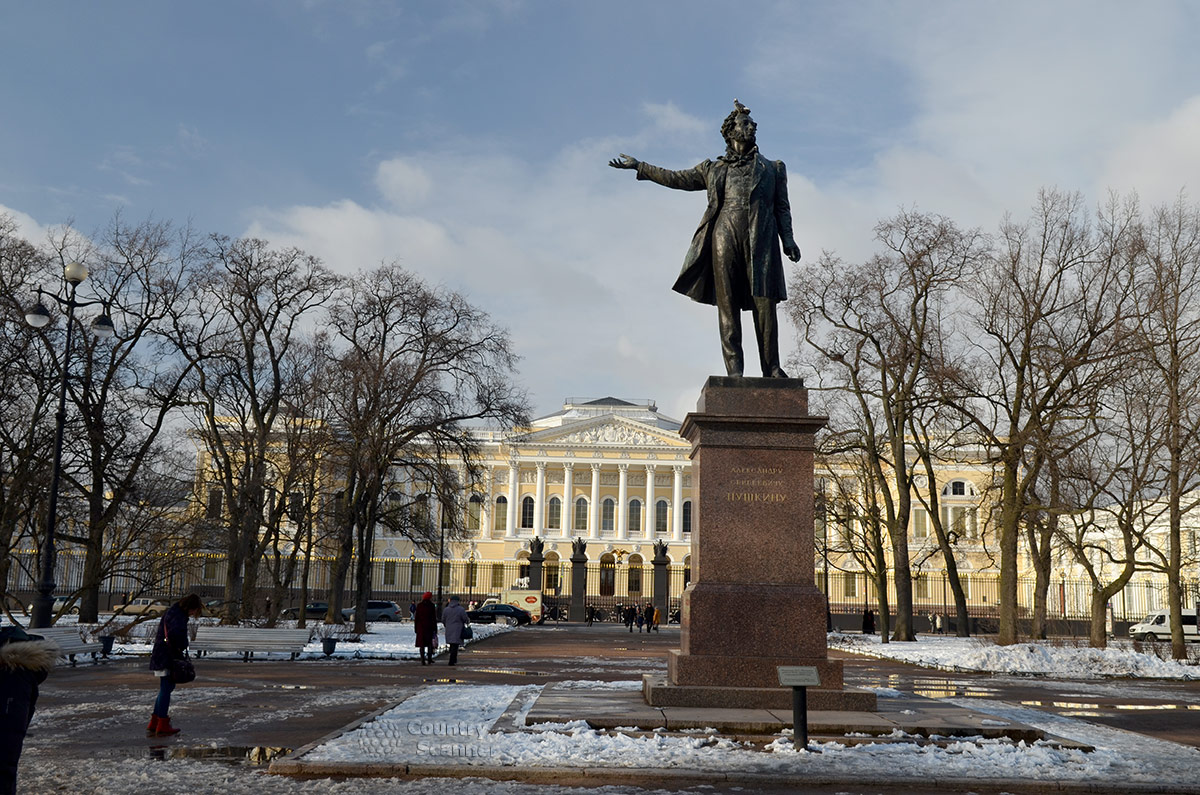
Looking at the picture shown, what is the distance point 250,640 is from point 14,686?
60.7 ft

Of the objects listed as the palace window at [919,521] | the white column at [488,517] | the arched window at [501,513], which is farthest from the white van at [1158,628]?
the arched window at [501,513]

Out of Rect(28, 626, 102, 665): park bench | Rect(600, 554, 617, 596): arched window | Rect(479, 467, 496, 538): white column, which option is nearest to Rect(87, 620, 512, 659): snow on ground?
Rect(28, 626, 102, 665): park bench

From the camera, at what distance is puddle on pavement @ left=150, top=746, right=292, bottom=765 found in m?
8.67

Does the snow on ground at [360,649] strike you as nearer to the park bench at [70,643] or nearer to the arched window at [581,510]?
the park bench at [70,643]

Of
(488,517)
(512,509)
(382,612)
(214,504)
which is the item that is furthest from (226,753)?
(488,517)

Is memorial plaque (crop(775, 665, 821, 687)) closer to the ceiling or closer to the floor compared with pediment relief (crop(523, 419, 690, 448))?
closer to the floor

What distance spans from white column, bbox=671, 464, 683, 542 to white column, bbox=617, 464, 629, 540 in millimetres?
4095

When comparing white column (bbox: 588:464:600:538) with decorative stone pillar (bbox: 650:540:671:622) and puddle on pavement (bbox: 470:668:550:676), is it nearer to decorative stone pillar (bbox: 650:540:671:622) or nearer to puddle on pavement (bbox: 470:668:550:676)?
decorative stone pillar (bbox: 650:540:671:622)

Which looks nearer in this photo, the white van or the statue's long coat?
the statue's long coat

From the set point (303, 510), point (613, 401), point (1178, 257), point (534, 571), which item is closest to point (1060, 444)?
point (1178, 257)

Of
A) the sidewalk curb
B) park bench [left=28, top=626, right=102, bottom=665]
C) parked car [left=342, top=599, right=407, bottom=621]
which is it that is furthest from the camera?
parked car [left=342, top=599, right=407, bottom=621]

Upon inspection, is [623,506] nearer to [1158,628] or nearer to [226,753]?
[1158,628]

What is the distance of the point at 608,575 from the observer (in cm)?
8569

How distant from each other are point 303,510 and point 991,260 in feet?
66.3
